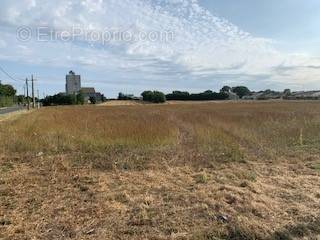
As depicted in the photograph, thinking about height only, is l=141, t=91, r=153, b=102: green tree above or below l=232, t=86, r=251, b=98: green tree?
below

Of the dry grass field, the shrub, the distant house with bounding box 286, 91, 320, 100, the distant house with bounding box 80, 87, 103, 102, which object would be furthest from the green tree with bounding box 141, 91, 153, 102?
the dry grass field

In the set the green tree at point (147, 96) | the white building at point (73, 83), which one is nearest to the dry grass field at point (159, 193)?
the green tree at point (147, 96)

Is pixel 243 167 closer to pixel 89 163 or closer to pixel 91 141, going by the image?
pixel 89 163

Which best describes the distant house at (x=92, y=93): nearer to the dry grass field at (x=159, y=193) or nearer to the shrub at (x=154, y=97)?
the shrub at (x=154, y=97)

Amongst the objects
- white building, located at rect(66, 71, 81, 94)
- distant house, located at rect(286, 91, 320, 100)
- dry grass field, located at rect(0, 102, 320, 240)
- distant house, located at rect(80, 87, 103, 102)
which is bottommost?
dry grass field, located at rect(0, 102, 320, 240)

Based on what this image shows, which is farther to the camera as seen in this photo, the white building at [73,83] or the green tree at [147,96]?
the white building at [73,83]

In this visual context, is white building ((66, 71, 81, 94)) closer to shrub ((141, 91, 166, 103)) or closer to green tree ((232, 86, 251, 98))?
shrub ((141, 91, 166, 103))

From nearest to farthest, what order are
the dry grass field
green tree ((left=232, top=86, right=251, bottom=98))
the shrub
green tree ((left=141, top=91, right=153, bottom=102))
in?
the dry grass field → the shrub → green tree ((left=141, top=91, right=153, bottom=102)) → green tree ((left=232, top=86, right=251, bottom=98))

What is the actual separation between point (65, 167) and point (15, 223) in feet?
13.6

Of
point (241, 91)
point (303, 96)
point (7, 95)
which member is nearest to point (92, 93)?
point (7, 95)

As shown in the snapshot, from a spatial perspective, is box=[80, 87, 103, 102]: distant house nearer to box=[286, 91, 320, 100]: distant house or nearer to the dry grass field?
box=[286, 91, 320, 100]: distant house

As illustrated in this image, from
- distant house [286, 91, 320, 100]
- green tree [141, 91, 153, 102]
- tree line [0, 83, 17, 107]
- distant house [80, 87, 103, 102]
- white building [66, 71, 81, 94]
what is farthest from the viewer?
distant house [80, 87, 103, 102]

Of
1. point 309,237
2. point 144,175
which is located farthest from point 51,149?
point 309,237

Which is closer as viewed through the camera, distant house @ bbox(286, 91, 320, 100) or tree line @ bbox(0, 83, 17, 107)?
tree line @ bbox(0, 83, 17, 107)
